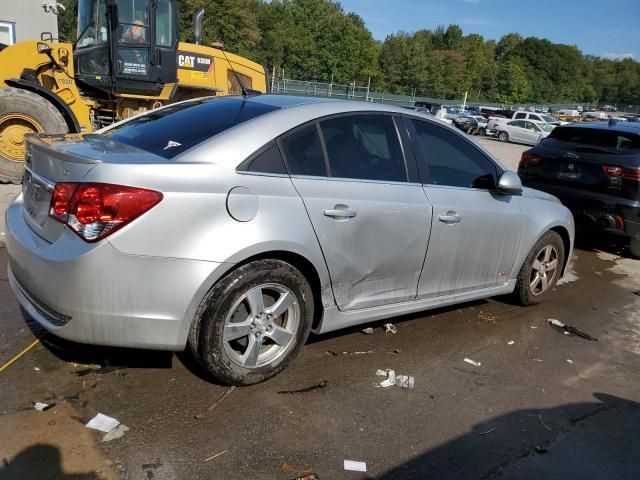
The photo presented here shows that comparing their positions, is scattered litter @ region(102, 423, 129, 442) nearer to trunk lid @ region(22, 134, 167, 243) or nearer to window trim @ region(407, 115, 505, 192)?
trunk lid @ region(22, 134, 167, 243)

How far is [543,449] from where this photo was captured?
301cm

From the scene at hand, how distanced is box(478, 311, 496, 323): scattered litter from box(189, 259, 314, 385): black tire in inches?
80.4

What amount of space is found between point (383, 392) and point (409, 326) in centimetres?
110

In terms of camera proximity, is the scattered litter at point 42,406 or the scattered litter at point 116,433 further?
the scattered litter at point 42,406

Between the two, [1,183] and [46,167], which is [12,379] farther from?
[1,183]

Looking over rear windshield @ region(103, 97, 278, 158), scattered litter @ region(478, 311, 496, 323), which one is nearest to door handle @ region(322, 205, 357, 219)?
rear windshield @ region(103, 97, 278, 158)

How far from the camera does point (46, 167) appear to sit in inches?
122

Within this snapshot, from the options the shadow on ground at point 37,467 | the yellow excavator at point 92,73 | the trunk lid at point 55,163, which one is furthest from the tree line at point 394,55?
the shadow on ground at point 37,467

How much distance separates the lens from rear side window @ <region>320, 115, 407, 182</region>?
11.7 feet

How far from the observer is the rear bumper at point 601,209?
258 inches

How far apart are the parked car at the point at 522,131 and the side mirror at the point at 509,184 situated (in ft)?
103

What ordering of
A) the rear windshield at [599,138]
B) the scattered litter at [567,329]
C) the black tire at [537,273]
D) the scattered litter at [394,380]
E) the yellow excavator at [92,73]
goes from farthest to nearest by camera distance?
1. the yellow excavator at [92,73]
2. the rear windshield at [599,138]
3. the black tire at [537,273]
4. the scattered litter at [567,329]
5. the scattered litter at [394,380]

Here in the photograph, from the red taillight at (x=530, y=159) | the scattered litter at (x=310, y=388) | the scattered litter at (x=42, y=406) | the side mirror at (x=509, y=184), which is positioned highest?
the side mirror at (x=509, y=184)

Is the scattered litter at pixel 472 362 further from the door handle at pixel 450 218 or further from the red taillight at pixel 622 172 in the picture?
the red taillight at pixel 622 172
